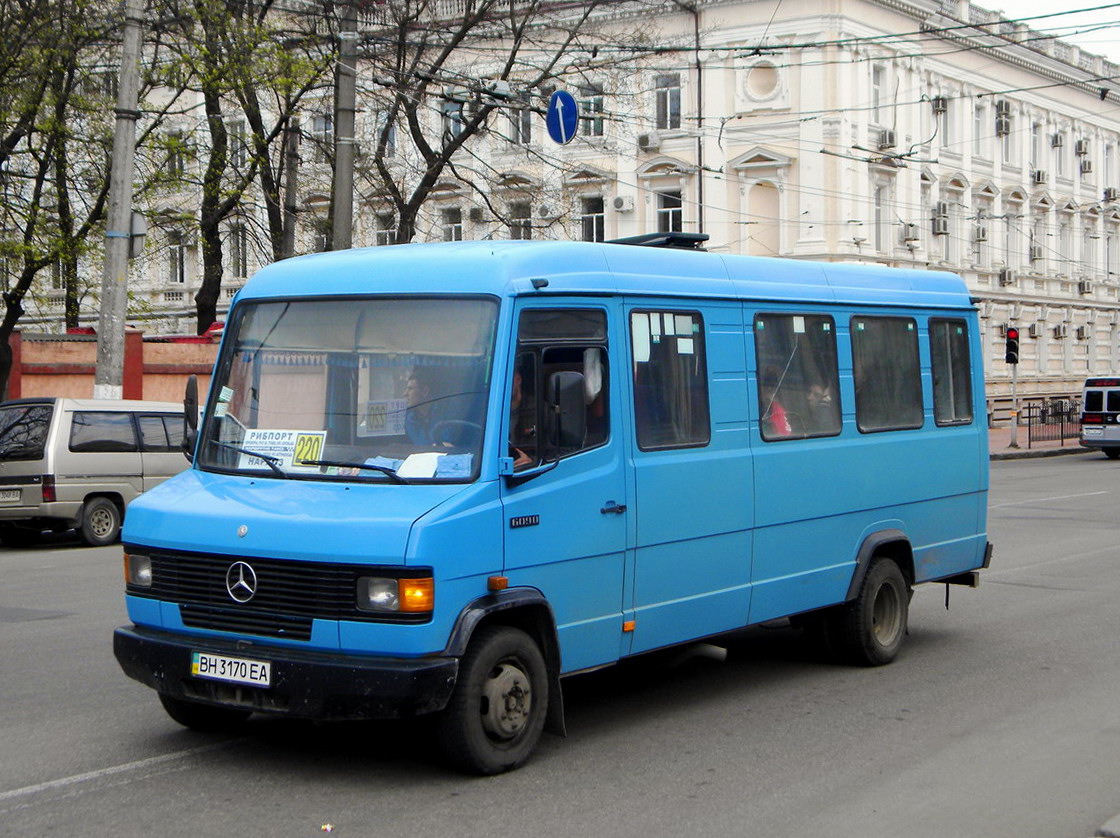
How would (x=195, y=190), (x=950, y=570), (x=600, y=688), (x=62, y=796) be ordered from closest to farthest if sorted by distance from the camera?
(x=62, y=796), (x=600, y=688), (x=950, y=570), (x=195, y=190)

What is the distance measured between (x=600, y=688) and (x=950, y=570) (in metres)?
3.00

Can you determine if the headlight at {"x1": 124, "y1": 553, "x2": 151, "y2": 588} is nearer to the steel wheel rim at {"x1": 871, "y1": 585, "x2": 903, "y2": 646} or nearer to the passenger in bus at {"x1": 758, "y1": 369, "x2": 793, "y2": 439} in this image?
the passenger in bus at {"x1": 758, "y1": 369, "x2": 793, "y2": 439}

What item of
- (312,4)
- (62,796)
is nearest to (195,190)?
(312,4)

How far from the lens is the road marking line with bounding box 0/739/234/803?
20.0 feet

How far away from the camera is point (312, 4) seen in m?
29.6

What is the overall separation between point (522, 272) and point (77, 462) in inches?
487

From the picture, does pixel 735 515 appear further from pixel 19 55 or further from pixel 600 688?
pixel 19 55

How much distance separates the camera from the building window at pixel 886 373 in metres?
9.05

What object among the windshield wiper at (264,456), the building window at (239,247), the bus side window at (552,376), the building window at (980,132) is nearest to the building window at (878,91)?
the building window at (980,132)

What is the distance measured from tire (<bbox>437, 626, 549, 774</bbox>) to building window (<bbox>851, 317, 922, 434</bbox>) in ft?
11.2

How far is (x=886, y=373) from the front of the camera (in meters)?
9.30

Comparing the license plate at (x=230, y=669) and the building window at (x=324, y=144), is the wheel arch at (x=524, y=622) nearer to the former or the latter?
the license plate at (x=230, y=669)

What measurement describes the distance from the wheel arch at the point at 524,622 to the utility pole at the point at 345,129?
40.8 feet

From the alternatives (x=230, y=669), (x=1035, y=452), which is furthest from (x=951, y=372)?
(x=1035, y=452)
